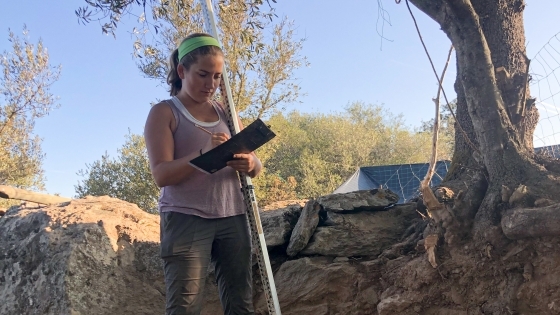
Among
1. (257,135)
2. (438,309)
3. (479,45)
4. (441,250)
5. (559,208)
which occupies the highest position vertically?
(479,45)

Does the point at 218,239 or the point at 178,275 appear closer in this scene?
the point at 178,275

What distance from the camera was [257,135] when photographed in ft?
6.64

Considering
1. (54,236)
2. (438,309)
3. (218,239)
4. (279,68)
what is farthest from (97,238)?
(279,68)

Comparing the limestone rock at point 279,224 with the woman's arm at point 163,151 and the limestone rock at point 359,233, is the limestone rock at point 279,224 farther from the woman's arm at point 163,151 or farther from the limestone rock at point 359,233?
the woman's arm at point 163,151

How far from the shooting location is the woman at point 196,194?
1995 millimetres

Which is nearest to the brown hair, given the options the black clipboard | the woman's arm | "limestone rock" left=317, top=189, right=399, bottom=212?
the woman's arm

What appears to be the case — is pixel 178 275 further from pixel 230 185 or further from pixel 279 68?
pixel 279 68

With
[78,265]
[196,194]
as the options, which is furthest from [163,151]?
[78,265]

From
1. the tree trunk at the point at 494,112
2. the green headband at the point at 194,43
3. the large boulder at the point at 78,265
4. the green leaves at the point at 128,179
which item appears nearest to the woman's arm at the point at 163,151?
the green headband at the point at 194,43

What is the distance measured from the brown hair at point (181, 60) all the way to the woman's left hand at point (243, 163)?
1.65 ft

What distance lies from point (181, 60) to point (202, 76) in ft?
0.46

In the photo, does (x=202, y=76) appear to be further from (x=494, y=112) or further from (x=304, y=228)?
(x=494, y=112)

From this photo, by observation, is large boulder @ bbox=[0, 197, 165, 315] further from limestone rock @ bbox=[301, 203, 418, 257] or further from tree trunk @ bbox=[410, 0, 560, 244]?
tree trunk @ bbox=[410, 0, 560, 244]

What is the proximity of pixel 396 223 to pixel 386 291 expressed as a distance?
2.37 ft
